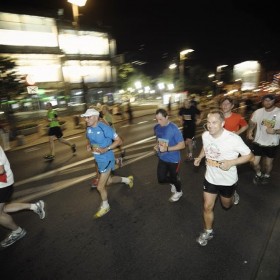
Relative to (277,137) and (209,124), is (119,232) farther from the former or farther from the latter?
(277,137)

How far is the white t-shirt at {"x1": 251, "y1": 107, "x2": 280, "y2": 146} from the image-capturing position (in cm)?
543

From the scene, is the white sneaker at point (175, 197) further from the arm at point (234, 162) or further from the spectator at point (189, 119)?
the spectator at point (189, 119)

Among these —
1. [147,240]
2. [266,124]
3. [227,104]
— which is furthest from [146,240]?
[266,124]

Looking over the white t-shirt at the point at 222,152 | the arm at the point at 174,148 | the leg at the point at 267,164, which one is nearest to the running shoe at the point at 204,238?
the white t-shirt at the point at 222,152

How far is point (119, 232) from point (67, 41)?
32599mm

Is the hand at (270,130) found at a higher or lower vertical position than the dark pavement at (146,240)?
higher

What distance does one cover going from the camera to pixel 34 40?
1121 inches

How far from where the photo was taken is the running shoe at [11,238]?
13.5 feet

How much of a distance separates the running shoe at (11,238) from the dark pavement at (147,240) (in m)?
0.09

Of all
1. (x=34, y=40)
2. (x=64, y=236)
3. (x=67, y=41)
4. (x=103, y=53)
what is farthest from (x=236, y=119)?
(x=103, y=53)

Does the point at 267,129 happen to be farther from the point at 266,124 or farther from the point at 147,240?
the point at 147,240

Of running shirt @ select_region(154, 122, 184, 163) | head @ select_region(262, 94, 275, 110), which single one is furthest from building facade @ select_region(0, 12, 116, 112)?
head @ select_region(262, 94, 275, 110)

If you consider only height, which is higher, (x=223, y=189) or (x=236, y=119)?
(x=236, y=119)

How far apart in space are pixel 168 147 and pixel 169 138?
18 cm
